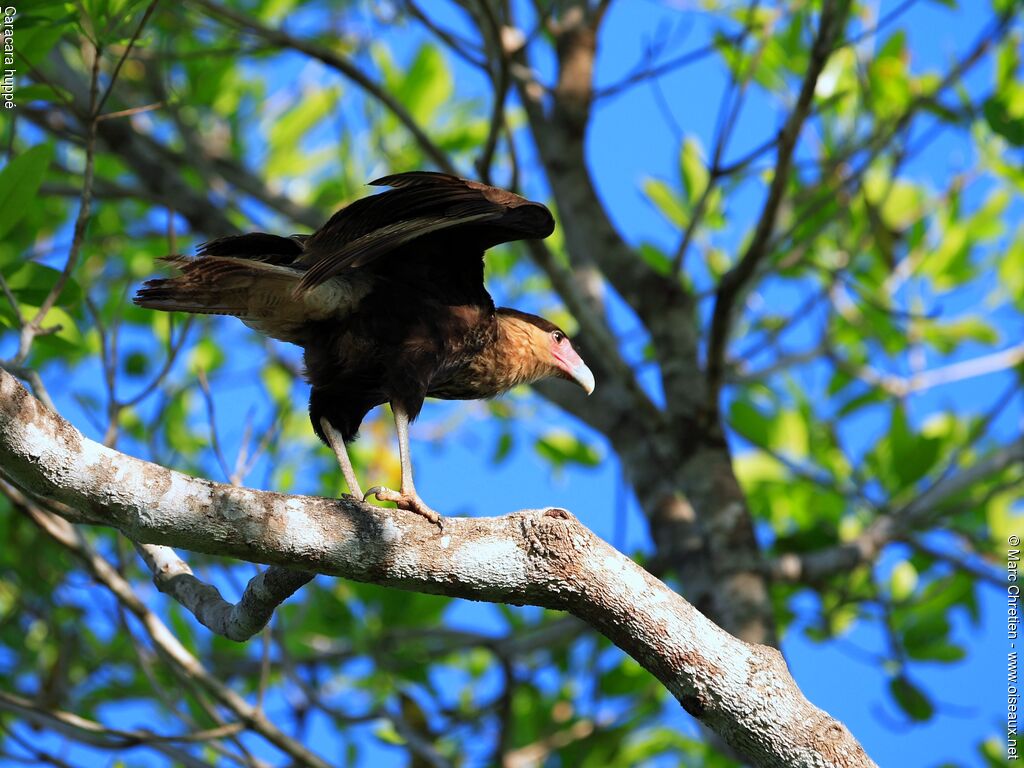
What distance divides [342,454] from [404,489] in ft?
1.51

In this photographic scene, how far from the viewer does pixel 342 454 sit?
372 cm

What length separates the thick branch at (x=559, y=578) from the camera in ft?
7.47

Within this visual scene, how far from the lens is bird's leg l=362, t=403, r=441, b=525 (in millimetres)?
3102

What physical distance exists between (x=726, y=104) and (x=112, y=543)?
3.59m

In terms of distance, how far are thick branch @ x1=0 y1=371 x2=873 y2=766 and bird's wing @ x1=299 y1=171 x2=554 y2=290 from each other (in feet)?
3.05

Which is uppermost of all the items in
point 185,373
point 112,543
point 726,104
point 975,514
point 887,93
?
point 887,93

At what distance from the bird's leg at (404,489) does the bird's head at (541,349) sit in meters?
0.75

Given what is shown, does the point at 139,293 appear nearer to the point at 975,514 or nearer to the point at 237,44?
the point at 237,44

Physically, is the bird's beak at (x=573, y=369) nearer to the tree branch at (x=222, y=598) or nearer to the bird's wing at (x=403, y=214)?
the bird's wing at (x=403, y=214)

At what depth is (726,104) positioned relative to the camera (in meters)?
4.36

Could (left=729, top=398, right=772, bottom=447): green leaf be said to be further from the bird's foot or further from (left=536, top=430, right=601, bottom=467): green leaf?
the bird's foot

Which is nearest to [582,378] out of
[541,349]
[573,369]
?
[573,369]

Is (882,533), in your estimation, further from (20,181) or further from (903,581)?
(20,181)

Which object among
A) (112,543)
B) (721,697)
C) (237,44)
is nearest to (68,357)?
(112,543)
